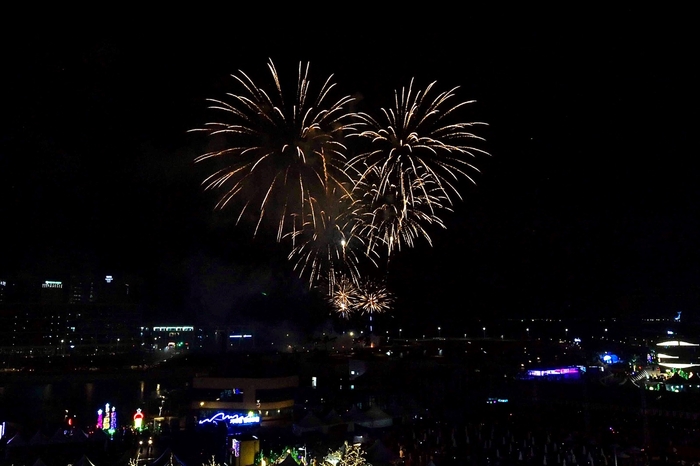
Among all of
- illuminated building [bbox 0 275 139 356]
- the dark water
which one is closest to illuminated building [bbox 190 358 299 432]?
the dark water

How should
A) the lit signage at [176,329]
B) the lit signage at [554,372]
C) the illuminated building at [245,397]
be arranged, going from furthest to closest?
the lit signage at [176,329] < the lit signage at [554,372] < the illuminated building at [245,397]

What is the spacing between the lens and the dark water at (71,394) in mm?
37844

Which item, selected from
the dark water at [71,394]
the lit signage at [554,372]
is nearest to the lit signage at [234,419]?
the dark water at [71,394]

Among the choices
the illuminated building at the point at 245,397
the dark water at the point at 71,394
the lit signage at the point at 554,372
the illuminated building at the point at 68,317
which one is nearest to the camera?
the illuminated building at the point at 245,397

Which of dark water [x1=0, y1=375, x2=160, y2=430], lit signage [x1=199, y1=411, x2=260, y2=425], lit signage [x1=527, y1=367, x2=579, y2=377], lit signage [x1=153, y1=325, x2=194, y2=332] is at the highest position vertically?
lit signage [x1=153, y1=325, x2=194, y2=332]

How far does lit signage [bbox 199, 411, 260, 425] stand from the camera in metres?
20.9

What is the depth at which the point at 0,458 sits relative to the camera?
14.6 m

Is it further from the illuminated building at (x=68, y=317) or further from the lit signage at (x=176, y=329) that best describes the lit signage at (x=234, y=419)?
the lit signage at (x=176, y=329)

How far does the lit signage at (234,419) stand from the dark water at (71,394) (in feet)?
54.7

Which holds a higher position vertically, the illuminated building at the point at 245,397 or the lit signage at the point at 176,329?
the lit signage at the point at 176,329

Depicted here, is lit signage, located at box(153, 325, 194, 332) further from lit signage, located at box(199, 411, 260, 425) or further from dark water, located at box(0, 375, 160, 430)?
lit signage, located at box(199, 411, 260, 425)

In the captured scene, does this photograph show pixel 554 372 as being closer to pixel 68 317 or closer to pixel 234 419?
pixel 234 419

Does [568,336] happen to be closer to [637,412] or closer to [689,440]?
[637,412]

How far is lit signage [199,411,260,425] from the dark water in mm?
16660
